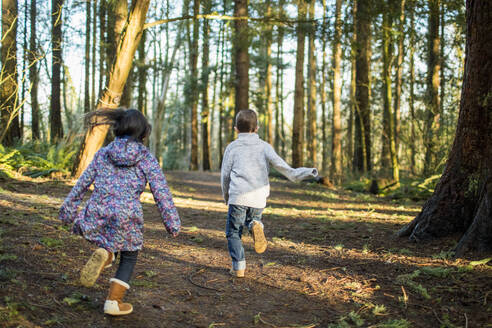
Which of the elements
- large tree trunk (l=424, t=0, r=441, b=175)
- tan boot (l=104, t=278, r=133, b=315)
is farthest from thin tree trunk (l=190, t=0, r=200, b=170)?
tan boot (l=104, t=278, r=133, b=315)

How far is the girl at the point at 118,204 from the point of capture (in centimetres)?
315

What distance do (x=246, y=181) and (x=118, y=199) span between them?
5.29ft

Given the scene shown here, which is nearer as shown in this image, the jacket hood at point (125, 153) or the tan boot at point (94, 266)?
the tan boot at point (94, 266)

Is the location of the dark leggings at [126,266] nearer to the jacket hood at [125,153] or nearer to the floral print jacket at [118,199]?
the floral print jacket at [118,199]

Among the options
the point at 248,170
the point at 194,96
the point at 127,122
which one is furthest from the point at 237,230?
the point at 194,96

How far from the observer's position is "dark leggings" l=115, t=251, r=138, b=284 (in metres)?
3.18

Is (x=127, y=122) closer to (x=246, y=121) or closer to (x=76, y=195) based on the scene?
(x=76, y=195)

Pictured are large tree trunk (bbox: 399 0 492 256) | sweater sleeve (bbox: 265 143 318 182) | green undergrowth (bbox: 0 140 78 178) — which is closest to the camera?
sweater sleeve (bbox: 265 143 318 182)

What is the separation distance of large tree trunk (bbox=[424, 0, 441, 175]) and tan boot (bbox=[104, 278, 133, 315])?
32.0 feet

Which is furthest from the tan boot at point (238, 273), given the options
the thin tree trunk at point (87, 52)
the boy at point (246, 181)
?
the thin tree trunk at point (87, 52)

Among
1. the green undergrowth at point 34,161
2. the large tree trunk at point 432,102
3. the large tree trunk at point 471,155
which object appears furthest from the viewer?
the large tree trunk at point 432,102

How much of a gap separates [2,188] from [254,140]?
6.02 meters

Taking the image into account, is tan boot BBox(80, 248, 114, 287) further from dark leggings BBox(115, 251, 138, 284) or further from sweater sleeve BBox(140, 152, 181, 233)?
sweater sleeve BBox(140, 152, 181, 233)

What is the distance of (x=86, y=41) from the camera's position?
73.3 ft
